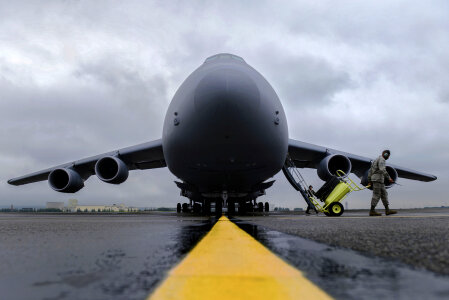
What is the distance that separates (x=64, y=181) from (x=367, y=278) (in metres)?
11.3

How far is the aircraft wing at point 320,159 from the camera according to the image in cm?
1080

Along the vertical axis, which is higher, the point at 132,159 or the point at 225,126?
the point at 132,159

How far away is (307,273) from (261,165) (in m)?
6.23

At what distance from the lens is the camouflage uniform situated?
7.16 metres

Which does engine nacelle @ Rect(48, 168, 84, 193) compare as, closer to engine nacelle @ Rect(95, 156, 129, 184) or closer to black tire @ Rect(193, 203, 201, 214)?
engine nacelle @ Rect(95, 156, 129, 184)

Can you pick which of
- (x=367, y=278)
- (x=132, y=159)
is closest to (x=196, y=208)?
(x=132, y=159)

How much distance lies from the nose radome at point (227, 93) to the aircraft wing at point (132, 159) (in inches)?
199

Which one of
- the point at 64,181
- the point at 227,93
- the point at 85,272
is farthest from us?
the point at 64,181

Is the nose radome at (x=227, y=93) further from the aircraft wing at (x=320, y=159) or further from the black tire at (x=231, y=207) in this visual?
the black tire at (x=231, y=207)

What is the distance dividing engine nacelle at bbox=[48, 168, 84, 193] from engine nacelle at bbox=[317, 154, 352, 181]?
738 centimetres

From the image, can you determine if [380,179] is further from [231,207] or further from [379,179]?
[231,207]

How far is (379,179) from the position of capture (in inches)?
285

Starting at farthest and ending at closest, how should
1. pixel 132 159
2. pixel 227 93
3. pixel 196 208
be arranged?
pixel 196 208 → pixel 132 159 → pixel 227 93

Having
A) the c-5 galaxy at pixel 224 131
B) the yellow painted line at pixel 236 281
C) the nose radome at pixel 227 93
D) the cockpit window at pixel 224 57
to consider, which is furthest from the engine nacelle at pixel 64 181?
the yellow painted line at pixel 236 281
